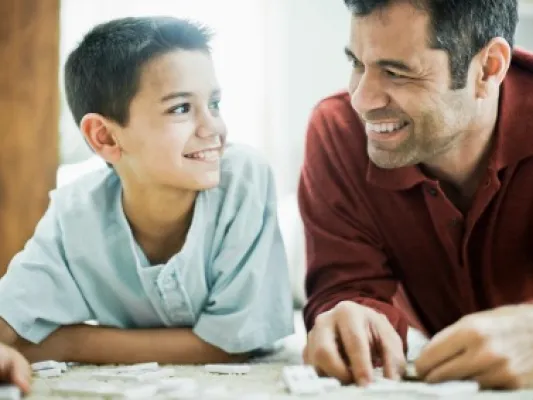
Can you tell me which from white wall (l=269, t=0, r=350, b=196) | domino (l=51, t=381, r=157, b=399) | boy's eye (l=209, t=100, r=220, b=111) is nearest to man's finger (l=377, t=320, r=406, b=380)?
domino (l=51, t=381, r=157, b=399)

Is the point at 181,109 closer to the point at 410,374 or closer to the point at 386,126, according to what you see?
the point at 386,126

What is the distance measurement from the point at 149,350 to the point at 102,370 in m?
0.07

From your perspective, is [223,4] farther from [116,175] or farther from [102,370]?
[102,370]

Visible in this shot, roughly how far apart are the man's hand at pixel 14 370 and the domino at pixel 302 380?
0.84 ft

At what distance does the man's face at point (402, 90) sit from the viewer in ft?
2.74

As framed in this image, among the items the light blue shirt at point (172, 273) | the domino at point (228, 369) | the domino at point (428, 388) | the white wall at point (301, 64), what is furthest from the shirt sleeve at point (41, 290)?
the white wall at point (301, 64)

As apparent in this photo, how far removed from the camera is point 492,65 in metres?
0.89

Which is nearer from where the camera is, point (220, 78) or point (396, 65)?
point (396, 65)

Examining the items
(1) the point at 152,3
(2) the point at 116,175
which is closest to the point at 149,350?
(2) the point at 116,175

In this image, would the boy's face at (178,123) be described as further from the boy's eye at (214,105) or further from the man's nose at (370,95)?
the man's nose at (370,95)

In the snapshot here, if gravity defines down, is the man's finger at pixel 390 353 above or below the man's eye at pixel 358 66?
below

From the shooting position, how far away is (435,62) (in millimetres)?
853

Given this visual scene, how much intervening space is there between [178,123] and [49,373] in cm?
33

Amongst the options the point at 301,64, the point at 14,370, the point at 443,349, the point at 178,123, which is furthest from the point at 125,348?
the point at 301,64
